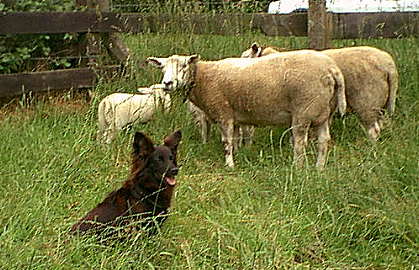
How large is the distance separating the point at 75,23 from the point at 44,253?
5342mm

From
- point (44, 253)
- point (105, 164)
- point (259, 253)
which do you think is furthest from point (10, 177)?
point (259, 253)

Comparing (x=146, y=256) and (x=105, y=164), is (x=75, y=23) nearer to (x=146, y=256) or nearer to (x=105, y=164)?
(x=105, y=164)

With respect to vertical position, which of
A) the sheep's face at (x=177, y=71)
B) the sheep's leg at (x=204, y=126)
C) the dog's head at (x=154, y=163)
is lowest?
the sheep's leg at (x=204, y=126)

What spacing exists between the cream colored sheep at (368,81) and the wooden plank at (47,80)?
325cm

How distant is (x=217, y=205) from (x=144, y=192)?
93 cm

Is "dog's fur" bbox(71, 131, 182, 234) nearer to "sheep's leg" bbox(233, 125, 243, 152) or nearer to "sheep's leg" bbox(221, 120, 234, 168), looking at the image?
"sheep's leg" bbox(221, 120, 234, 168)

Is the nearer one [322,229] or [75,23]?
[322,229]

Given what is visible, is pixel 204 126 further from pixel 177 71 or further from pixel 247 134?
pixel 177 71

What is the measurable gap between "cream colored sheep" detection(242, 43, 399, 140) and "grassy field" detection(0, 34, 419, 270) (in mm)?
236

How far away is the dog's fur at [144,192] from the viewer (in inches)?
183

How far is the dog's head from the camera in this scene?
15.5 feet

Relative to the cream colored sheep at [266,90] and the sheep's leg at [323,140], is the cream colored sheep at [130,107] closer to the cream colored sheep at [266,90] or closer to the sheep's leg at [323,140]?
the cream colored sheep at [266,90]

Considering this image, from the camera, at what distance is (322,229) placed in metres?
4.90

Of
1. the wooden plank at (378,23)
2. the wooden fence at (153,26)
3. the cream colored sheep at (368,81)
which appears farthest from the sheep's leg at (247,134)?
the wooden plank at (378,23)
